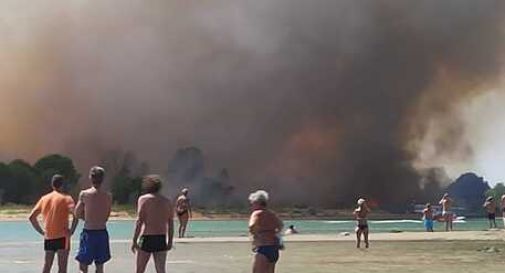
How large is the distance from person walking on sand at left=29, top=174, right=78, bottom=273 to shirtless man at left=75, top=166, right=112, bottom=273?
0.34m

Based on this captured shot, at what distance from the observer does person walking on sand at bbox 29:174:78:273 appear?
1308cm

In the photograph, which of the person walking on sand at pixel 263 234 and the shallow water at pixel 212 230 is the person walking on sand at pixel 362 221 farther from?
the person walking on sand at pixel 263 234

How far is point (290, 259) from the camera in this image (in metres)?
21.8

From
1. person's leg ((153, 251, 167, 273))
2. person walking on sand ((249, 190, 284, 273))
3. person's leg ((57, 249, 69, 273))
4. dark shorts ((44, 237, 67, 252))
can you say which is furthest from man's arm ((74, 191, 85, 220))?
person walking on sand ((249, 190, 284, 273))

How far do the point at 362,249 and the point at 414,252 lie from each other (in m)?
2.37

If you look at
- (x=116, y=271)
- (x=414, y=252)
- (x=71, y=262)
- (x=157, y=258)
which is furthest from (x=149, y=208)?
(x=414, y=252)

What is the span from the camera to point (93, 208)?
41.9 ft

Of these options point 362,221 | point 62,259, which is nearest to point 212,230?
point 362,221

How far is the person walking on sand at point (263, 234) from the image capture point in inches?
453

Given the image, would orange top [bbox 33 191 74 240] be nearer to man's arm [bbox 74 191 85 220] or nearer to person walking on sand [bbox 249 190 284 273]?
man's arm [bbox 74 191 85 220]

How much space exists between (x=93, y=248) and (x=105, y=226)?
0.36 m

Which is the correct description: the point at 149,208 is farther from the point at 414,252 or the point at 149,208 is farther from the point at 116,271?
the point at 414,252

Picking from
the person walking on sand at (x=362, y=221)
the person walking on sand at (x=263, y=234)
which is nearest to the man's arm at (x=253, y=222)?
the person walking on sand at (x=263, y=234)

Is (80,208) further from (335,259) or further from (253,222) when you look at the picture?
(335,259)
